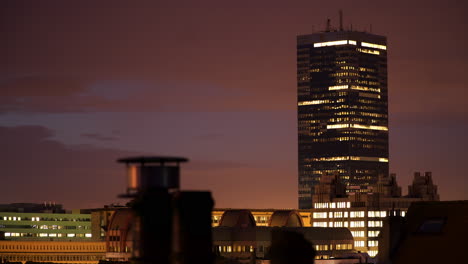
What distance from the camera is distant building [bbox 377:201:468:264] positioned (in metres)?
129

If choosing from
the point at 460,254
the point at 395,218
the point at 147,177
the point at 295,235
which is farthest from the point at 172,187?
the point at 395,218

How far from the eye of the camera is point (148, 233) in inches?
2803

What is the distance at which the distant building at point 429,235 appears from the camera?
129 m

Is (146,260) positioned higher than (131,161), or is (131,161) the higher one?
(131,161)

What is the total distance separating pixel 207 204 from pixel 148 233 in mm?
3752

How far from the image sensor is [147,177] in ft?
234

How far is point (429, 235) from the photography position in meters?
133

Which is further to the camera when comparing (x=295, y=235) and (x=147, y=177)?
(x=295, y=235)

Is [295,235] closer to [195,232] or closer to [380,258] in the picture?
[195,232]

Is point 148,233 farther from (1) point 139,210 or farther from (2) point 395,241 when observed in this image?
(2) point 395,241

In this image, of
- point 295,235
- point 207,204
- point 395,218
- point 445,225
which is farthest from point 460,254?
point 207,204

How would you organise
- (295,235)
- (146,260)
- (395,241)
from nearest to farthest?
1. (146,260)
2. (295,235)
3. (395,241)

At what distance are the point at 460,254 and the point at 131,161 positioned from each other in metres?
65.1

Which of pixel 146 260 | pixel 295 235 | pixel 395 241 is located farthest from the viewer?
pixel 395 241
